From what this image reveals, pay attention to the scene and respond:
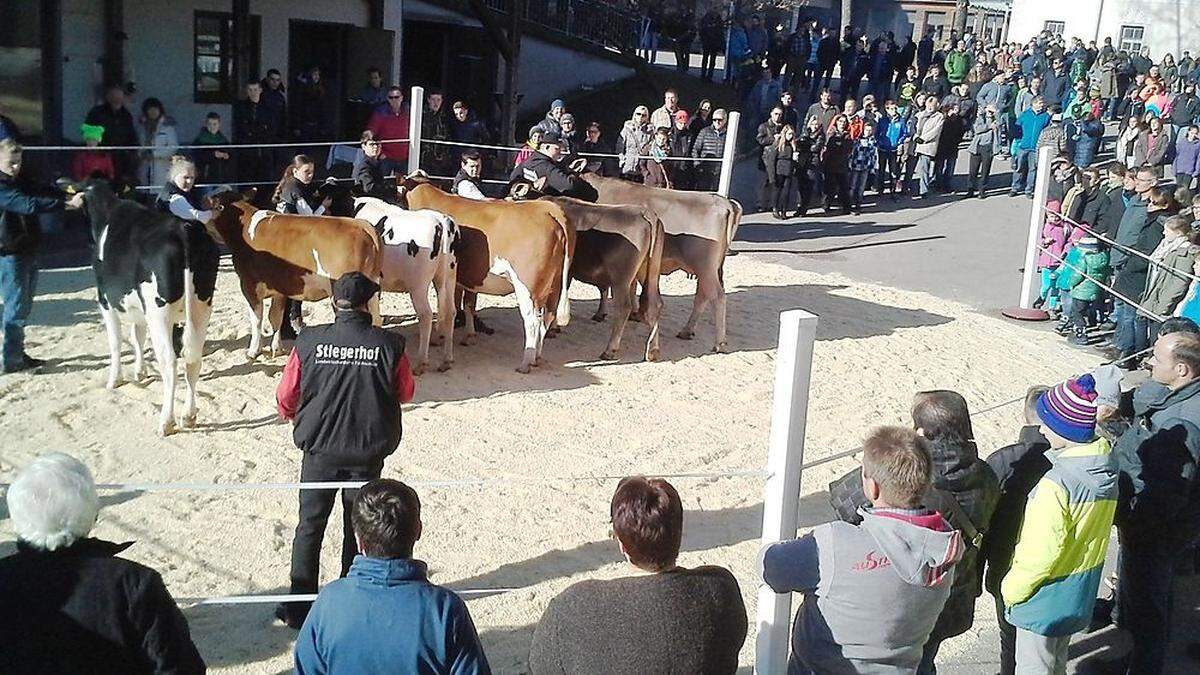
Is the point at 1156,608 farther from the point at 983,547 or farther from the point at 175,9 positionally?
the point at 175,9

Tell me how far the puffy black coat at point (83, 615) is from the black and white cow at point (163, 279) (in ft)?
14.4

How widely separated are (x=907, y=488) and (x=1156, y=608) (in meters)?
2.27

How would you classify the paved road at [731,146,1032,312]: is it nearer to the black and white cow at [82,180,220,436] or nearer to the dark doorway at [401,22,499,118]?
the dark doorway at [401,22,499,118]

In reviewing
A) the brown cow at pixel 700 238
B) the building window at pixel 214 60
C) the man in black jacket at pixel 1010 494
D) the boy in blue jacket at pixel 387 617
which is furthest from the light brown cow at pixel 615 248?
the building window at pixel 214 60

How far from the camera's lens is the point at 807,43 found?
902 inches

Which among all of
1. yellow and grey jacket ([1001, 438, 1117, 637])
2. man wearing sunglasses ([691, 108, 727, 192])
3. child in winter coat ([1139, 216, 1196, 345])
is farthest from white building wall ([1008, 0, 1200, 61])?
yellow and grey jacket ([1001, 438, 1117, 637])

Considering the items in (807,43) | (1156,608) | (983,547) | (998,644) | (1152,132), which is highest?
(807,43)

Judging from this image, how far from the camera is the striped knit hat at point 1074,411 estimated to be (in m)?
Answer: 4.03

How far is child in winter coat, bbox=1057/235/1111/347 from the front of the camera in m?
11.0

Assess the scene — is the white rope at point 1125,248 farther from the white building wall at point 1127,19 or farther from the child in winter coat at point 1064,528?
the white building wall at point 1127,19

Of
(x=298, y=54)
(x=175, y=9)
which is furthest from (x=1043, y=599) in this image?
(x=298, y=54)

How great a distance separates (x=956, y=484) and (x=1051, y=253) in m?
9.14

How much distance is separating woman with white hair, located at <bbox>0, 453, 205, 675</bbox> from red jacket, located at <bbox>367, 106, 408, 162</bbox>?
34.9ft

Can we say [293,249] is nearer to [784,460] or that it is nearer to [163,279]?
[163,279]
